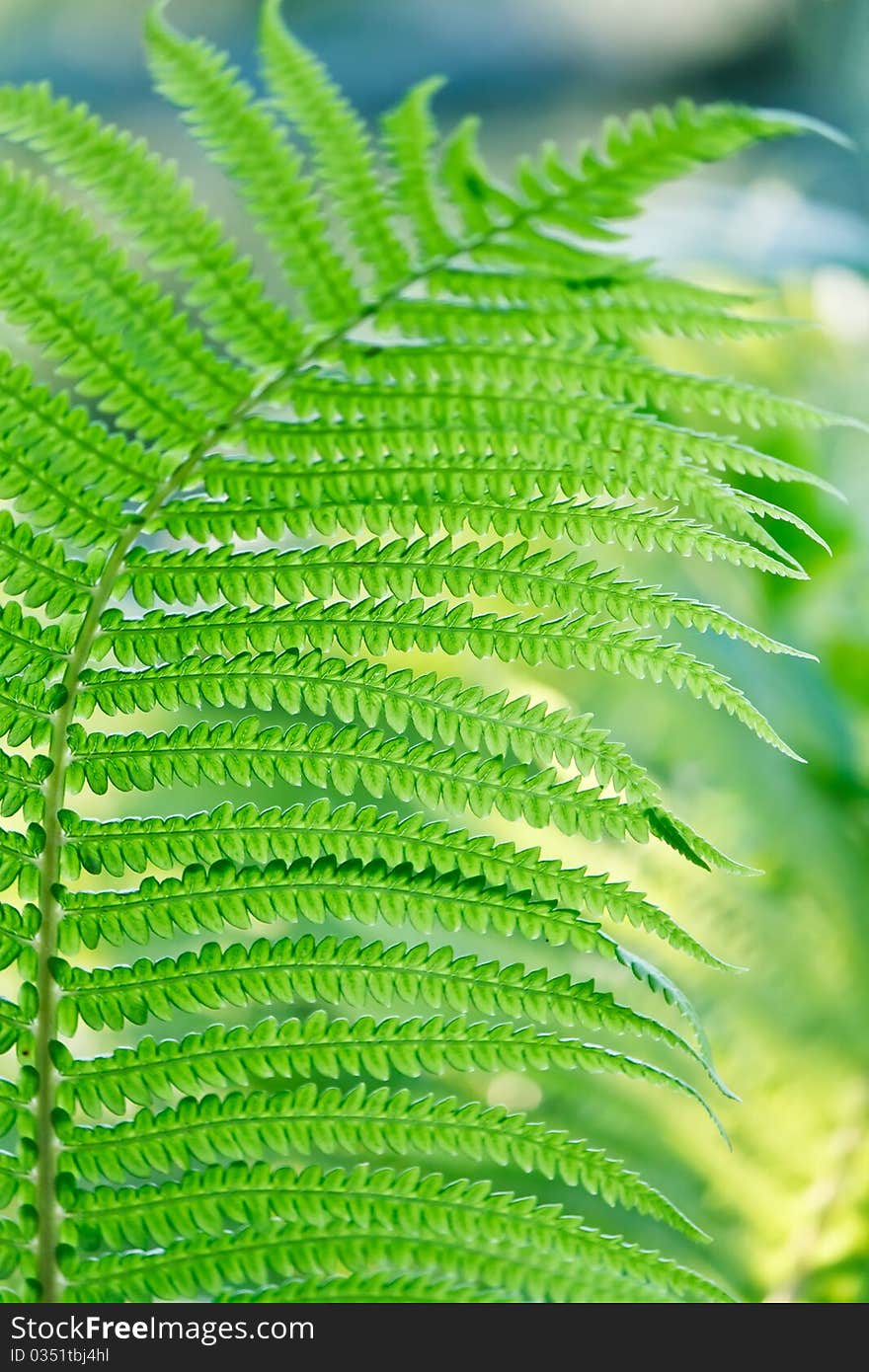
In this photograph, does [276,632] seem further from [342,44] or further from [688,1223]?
[342,44]

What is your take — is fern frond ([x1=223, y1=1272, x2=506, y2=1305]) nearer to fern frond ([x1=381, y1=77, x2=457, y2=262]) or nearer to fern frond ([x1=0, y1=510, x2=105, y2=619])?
fern frond ([x1=0, y1=510, x2=105, y2=619])

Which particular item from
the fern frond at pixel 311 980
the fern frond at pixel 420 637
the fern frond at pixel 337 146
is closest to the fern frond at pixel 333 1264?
the fern frond at pixel 311 980

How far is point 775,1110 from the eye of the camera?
1.28 meters

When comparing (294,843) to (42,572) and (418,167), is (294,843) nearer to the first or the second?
(42,572)

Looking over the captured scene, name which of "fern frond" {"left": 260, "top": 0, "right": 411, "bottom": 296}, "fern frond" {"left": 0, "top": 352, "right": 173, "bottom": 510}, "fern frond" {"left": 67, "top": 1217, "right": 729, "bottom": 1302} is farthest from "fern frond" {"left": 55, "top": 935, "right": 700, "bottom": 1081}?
"fern frond" {"left": 260, "top": 0, "right": 411, "bottom": 296}

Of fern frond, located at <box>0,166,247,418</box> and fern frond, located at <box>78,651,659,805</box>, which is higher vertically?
fern frond, located at <box>0,166,247,418</box>

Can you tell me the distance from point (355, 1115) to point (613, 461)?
32 cm

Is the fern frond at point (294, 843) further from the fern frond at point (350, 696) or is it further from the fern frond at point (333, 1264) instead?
the fern frond at point (333, 1264)

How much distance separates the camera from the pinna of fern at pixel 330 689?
56cm

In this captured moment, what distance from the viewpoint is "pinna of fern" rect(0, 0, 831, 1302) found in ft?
1.83

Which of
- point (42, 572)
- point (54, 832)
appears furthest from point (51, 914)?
point (42, 572)

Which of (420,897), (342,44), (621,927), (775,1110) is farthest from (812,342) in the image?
(342,44)

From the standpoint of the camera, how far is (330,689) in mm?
572

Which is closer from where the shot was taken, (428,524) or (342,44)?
(428,524)
